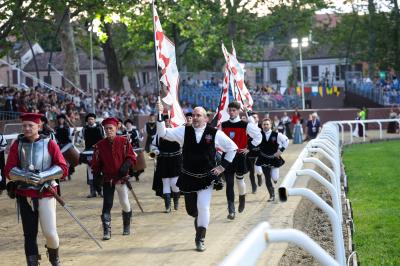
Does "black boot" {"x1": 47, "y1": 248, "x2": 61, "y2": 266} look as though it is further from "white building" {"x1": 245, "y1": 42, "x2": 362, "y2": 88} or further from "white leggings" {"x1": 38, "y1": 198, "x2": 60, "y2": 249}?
"white building" {"x1": 245, "y1": 42, "x2": 362, "y2": 88}

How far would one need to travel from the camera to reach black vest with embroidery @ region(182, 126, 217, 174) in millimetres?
10961

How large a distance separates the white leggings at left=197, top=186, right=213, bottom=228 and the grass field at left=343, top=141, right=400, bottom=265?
190 cm

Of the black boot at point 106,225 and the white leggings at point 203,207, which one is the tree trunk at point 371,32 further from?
the white leggings at point 203,207

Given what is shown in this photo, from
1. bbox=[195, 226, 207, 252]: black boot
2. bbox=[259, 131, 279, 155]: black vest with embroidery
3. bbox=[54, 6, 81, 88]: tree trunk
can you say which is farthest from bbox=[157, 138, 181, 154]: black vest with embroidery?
bbox=[54, 6, 81, 88]: tree trunk

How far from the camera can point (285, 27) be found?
60094mm

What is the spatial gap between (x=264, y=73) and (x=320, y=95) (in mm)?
39924

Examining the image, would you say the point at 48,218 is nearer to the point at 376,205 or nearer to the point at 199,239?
the point at 199,239

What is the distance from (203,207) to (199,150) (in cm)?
75

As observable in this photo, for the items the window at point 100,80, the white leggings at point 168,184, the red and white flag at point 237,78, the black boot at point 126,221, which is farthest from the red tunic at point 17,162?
the window at point 100,80

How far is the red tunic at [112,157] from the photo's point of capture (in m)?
11.8

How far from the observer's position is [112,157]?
11812 millimetres

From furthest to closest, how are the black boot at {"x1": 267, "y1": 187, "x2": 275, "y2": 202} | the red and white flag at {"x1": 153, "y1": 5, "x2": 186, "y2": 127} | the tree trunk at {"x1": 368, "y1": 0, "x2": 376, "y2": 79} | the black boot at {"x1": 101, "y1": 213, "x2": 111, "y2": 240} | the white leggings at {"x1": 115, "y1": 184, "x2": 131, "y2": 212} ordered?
the tree trunk at {"x1": 368, "y1": 0, "x2": 376, "y2": 79} → the black boot at {"x1": 267, "y1": 187, "x2": 275, "y2": 202} → the red and white flag at {"x1": 153, "y1": 5, "x2": 186, "y2": 127} → the white leggings at {"x1": 115, "y1": 184, "x2": 131, "y2": 212} → the black boot at {"x1": 101, "y1": 213, "x2": 111, "y2": 240}

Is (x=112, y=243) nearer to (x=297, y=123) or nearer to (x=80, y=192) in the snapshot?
(x=80, y=192)

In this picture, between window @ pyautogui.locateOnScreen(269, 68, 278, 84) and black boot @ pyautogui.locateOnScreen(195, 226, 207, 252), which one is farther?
window @ pyautogui.locateOnScreen(269, 68, 278, 84)
